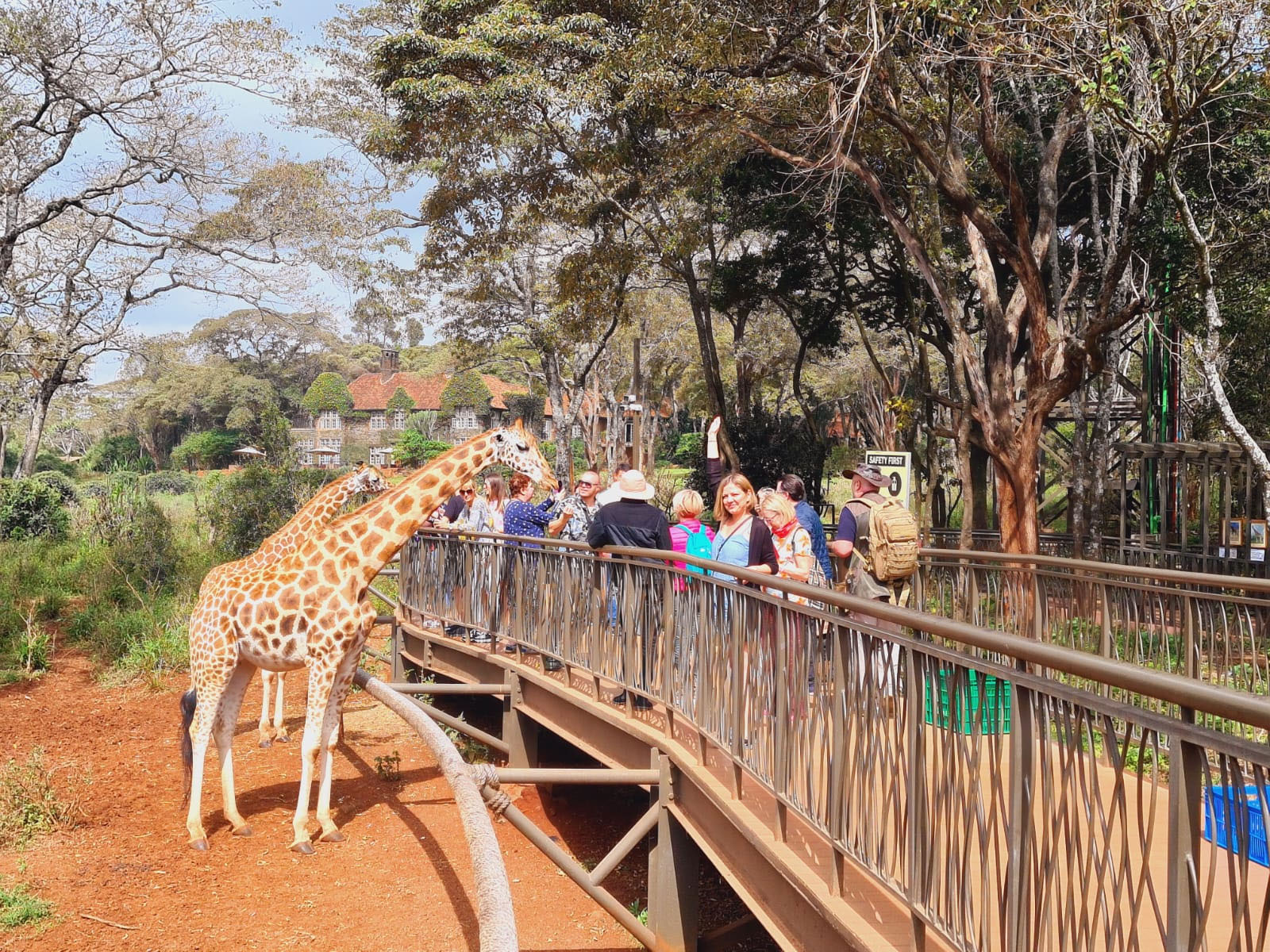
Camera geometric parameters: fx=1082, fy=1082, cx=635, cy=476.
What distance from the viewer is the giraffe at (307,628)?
7430mm

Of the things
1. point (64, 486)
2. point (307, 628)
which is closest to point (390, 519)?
point (307, 628)

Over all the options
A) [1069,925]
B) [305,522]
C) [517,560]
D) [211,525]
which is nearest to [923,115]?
[517,560]

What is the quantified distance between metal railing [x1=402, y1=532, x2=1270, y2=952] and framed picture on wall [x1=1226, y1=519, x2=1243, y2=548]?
875cm

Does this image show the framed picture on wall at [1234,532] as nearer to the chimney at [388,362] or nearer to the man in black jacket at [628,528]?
the man in black jacket at [628,528]

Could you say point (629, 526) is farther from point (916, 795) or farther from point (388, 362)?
point (388, 362)

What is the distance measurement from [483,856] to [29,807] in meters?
5.95

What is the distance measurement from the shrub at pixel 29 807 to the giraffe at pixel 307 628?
3.33 feet

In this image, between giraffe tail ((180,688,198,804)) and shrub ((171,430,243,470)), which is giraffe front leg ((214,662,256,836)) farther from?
shrub ((171,430,243,470))

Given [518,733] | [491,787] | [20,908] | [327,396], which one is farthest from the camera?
[327,396]

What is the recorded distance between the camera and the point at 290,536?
8.34 metres

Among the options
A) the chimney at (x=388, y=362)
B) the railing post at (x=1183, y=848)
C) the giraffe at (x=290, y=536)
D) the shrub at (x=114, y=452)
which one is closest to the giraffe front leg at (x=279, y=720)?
the giraffe at (x=290, y=536)

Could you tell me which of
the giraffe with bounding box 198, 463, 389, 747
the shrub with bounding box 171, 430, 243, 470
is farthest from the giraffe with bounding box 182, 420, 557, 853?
the shrub with bounding box 171, 430, 243, 470

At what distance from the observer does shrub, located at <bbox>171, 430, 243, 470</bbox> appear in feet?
204

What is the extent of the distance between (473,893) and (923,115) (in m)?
10.3
